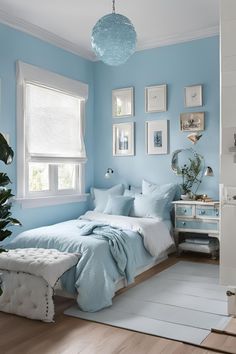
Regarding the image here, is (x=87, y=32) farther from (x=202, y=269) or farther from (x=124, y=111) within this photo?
(x=202, y=269)

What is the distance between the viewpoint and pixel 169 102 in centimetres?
532

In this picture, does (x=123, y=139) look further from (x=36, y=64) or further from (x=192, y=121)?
(x=36, y=64)

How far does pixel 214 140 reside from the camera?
5.01 metres

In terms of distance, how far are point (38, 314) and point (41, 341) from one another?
1.19 ft

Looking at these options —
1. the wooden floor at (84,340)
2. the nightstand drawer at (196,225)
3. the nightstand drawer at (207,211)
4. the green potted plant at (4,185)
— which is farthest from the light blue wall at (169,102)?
the green potted plant at (4,185)

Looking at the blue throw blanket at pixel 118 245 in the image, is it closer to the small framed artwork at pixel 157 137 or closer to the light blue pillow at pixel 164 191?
the light blue pillow at pixel 164 191

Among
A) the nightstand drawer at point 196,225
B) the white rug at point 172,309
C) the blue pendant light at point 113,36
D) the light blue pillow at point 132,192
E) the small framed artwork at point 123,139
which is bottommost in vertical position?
the white rug at point 172,309

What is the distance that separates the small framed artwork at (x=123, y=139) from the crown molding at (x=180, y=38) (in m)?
1.12

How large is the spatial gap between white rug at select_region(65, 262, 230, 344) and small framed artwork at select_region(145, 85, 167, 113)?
2392 millimetres

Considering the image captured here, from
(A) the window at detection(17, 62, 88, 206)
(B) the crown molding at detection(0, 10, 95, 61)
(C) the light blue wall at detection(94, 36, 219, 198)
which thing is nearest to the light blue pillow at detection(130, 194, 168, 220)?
(C) the light blue wall at detection(94, 36, 219, 198)

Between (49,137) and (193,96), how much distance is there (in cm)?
201

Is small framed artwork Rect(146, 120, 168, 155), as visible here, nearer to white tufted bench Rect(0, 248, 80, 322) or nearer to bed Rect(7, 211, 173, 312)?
bed Rect(7, 211, 173, 312)

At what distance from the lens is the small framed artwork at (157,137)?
17.5ft

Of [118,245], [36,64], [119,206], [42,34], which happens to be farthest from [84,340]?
[42,34]
